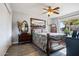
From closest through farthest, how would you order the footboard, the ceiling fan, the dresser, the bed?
the ceiling fan
the bed
the dresser
the footboard

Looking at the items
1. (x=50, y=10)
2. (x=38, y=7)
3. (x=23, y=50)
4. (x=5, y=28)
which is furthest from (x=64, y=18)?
(x=5, y=28)

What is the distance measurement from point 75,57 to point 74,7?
41.4 inches

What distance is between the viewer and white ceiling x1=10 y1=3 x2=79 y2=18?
2432 millimetres

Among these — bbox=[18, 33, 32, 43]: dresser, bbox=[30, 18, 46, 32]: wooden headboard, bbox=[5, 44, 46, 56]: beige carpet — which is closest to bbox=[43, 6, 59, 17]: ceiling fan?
bbox=[30, 18, 46, 32]: wooden headboard

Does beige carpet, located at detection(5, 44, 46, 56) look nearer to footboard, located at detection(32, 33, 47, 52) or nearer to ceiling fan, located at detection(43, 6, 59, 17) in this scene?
footboard, located at detection(32, 33, 47, 52)

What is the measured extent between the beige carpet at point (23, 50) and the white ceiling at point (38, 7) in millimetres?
831

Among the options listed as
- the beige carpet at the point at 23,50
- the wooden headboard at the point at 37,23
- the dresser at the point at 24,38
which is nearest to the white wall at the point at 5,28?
the beige carpet at the point at 23,50

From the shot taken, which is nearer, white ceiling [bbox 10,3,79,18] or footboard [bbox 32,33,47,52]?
white ceiling [bbox 10,3,79,18]

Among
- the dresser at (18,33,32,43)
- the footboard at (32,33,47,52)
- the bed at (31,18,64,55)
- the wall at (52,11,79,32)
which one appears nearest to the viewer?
the wall at (52,11,79,32)

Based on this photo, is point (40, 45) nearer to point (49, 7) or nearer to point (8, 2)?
point (49, 7)

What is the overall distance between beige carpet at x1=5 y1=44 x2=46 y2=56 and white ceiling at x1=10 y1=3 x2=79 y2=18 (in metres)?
0.83

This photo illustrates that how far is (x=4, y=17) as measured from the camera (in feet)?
9.69

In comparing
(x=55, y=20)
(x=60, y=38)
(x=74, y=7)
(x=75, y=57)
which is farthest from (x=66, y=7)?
(x=75, y=57)

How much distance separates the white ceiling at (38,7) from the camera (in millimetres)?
2432
